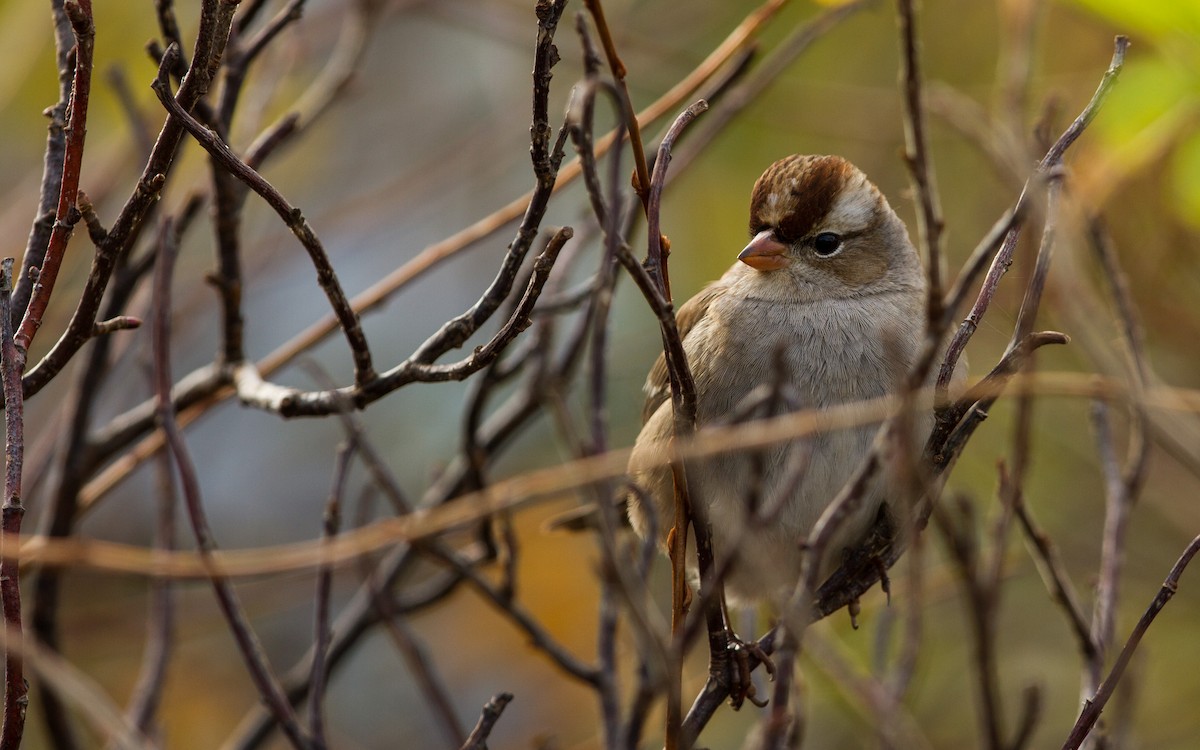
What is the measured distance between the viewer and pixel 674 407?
1.86 m

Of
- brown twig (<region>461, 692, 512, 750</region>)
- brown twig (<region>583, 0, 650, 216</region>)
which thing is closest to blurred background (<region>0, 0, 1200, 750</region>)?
brown twig (<region>461, 692, 512, 750</region>)

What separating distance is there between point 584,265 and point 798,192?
3.42 metres

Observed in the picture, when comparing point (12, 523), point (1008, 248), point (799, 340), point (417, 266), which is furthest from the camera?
point (799, 340)

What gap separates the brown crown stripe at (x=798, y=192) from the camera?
3150 mm

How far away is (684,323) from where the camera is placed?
3369mm

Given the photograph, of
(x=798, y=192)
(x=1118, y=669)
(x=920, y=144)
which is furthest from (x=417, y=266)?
(x=1118, y=669)

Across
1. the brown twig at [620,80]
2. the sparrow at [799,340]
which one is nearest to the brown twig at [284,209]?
the brown twig at [620,80]

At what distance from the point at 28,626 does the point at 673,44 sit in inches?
145

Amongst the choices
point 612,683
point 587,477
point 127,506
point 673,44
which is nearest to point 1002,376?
point 587,477

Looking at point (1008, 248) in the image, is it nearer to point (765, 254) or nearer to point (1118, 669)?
point (1118, 669)

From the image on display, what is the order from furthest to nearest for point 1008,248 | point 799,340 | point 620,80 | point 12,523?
point 799,340 < point 1008,248 < point 620,80 < point 12,523

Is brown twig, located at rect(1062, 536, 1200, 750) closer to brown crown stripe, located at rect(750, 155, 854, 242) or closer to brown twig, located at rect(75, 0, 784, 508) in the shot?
brown twig, located at rect(75, 0, 784, 508)

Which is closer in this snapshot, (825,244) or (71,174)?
(71,174)

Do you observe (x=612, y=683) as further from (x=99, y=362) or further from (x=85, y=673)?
(x=85, y=673)
